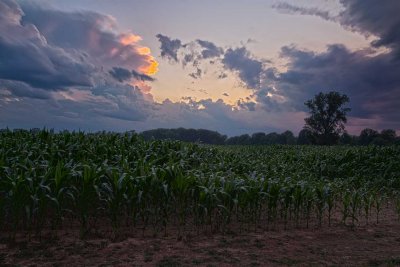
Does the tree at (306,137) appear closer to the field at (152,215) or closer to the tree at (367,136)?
the tree at (367,136)

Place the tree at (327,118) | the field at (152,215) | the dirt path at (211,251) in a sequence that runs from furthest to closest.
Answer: the tree at (327,118) < the field at (152,215) < the dirt path at (211,251)

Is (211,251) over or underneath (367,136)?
underneath

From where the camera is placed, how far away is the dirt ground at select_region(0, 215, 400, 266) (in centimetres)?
580

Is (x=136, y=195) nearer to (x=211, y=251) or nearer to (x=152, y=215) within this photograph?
(x=152, y=215)

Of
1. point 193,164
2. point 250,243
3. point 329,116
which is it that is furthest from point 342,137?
point 250,243

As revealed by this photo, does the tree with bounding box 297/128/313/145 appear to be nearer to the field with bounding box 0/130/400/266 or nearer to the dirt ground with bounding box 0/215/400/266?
the field with bounding box 0/130/400/266

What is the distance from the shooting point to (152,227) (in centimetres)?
795

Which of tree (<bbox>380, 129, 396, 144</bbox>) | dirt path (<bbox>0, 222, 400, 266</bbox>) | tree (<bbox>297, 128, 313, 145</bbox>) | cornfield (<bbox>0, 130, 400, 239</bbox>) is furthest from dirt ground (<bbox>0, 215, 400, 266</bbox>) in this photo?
tree (<bbox>380, 129, 396, 144</bbox>)

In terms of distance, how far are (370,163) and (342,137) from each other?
5204cm

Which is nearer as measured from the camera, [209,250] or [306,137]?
[209,250]

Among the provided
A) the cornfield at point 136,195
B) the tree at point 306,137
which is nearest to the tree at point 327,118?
the tree at point 306,137

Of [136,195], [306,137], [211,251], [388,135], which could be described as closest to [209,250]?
[211,251]

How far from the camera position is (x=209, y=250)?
6410mm

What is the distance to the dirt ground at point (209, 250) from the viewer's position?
5.80 m
